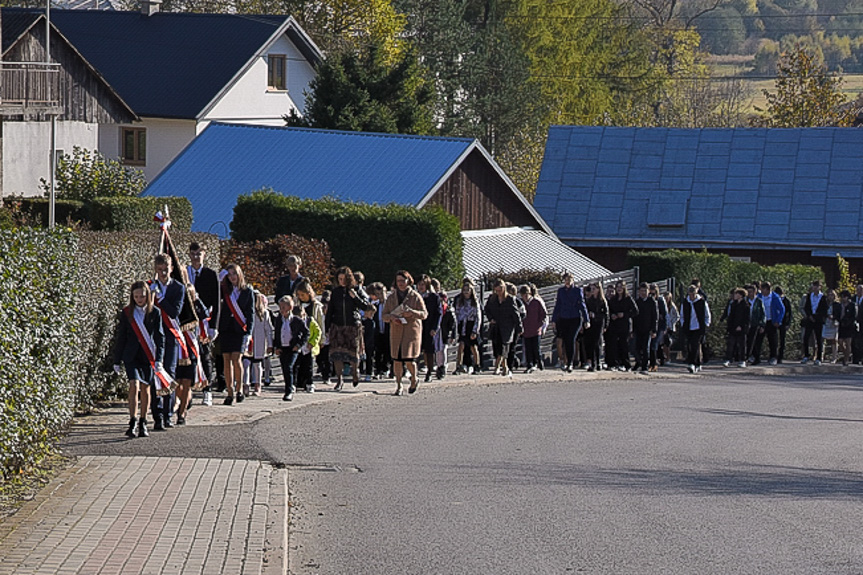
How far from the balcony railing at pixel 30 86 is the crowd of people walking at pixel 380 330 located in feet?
72.7

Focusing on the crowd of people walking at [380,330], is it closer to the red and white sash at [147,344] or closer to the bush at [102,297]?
the red and white sash at [147,344]

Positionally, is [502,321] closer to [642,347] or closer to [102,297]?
[642,347]

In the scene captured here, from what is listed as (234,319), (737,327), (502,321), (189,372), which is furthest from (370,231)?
(189,372)

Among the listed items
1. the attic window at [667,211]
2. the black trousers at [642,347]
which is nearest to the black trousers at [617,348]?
the black trousers at [642,347]

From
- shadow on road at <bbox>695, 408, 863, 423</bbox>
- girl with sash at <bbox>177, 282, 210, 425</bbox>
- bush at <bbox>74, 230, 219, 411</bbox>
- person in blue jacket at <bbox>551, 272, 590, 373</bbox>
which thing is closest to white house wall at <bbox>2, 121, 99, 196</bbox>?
person in blue jacket at <bbox>551, 272, 590, 373</bbox>

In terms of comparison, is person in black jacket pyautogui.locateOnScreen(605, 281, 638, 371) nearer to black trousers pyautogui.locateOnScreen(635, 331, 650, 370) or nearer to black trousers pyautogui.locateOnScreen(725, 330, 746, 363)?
black trousers pyautogui.locateOnScreen(635, 331, 650, 370)

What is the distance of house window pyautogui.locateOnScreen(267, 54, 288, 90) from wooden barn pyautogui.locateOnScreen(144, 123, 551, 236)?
2031 centimetres

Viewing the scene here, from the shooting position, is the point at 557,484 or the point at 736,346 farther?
the point at 736,346

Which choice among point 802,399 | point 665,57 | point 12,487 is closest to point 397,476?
point 12,487

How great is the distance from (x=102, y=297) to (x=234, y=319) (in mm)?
1628

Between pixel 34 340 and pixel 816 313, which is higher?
pixel 34 340

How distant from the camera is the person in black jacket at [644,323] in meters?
25.0

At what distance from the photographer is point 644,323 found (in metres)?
25.1

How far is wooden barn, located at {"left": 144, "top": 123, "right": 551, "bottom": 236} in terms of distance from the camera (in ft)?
113
